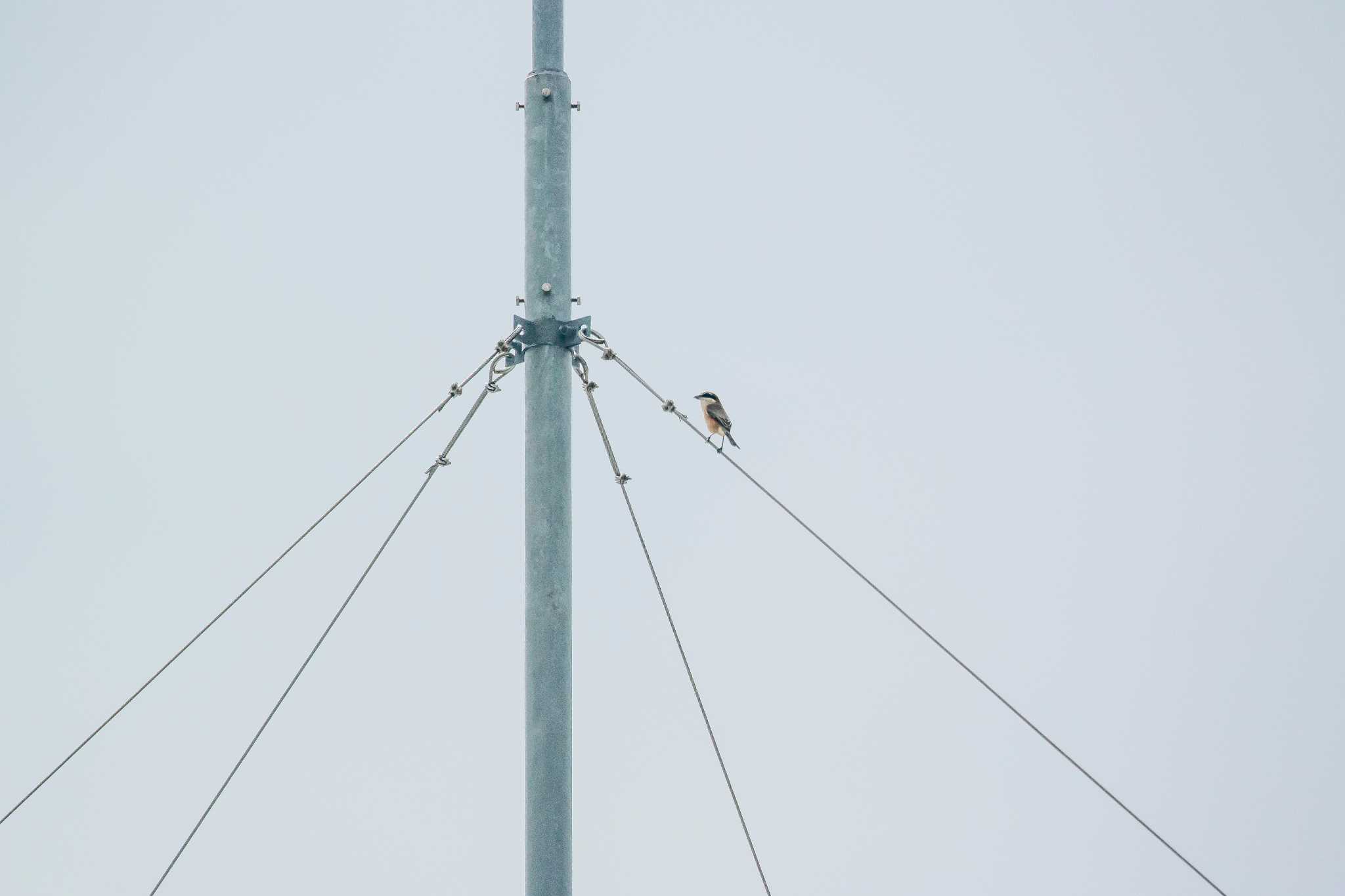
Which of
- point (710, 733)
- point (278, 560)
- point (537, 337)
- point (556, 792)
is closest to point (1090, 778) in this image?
point (710, 733)

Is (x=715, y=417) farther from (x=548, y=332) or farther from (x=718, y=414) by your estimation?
(x=548, y=332)

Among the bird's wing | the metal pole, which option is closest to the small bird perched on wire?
the bird's wing

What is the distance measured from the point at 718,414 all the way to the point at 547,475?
3.80m

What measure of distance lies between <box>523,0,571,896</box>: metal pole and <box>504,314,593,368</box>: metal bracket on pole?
0.09ft

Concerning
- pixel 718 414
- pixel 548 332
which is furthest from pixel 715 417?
pixel 548 332

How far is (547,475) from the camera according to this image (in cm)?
681

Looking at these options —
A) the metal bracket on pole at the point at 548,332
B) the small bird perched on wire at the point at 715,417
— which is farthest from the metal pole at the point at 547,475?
the small bird perched on wire at the point at 715,417

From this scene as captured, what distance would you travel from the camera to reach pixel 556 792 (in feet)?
21.1

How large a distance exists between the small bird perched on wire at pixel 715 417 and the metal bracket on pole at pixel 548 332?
10.9ft

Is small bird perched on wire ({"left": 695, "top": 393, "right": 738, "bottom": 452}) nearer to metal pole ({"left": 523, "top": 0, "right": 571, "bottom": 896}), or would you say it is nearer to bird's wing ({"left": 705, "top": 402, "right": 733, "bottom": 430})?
bird's wing ({"left": 705, "top": 402, "right": 733, "bottom": 430})

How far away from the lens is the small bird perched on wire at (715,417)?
10.5 metres

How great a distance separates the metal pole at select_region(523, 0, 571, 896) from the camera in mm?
6434

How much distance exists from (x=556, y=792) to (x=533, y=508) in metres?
1.17

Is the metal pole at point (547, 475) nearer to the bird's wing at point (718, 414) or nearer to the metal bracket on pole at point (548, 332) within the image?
the metal bracket on pole at point (548, 332)
